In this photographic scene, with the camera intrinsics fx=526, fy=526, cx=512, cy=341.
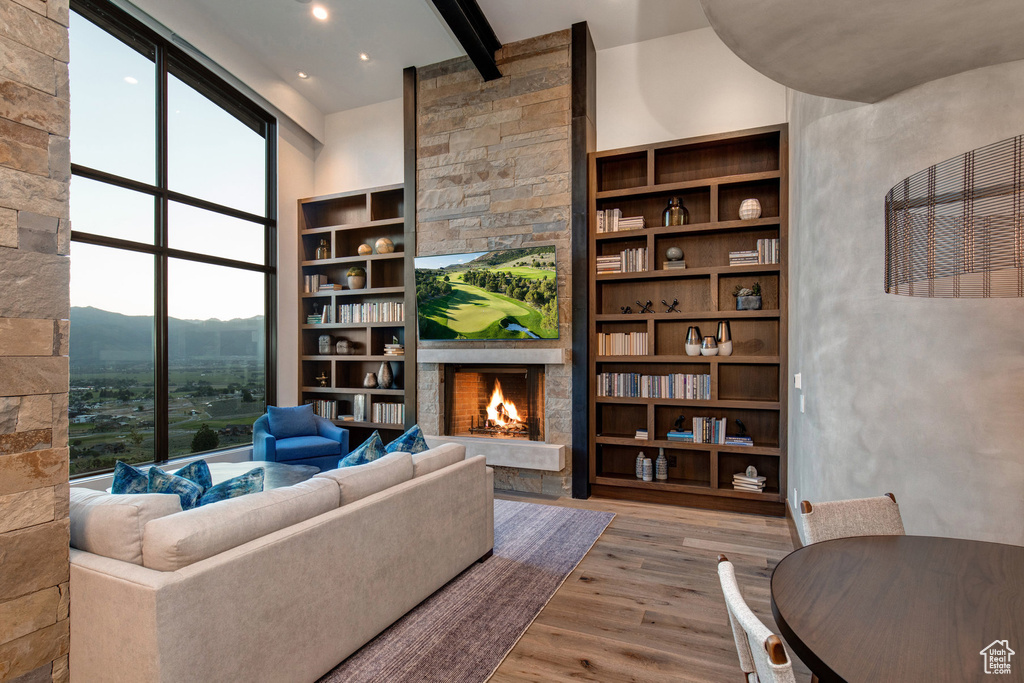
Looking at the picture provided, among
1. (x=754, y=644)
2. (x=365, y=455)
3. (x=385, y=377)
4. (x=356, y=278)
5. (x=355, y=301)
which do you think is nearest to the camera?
(x=754, y=644)

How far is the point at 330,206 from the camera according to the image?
6164 millimetres

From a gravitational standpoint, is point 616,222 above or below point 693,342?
above

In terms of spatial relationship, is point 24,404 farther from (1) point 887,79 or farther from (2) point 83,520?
(1) point 887,79

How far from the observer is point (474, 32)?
4.22 meters

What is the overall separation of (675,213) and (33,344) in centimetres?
405

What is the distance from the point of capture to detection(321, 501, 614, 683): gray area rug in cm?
205

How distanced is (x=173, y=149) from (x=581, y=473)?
460cm

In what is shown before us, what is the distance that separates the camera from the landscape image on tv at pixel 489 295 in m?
4.53

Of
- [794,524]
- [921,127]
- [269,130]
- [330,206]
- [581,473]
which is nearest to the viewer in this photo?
[921,127]

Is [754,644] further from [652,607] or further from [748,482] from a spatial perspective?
[748,482]

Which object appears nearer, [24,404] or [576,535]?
[24,404]

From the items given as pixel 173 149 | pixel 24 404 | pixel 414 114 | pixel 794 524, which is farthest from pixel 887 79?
pixel 173 149

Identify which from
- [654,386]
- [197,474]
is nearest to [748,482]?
[654,386]

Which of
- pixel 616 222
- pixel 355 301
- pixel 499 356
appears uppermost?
pixel 616 222
